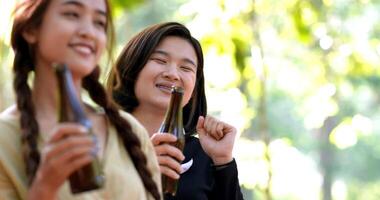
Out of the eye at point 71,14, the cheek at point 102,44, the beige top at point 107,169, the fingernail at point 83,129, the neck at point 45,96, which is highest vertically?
the eye at point 71,14

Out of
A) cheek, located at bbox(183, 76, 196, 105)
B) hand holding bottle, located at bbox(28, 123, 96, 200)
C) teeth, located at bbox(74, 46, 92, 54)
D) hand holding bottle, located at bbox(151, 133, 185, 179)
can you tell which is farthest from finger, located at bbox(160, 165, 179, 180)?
hand holding bottle, located at bbox(28, 123, 96, 200)

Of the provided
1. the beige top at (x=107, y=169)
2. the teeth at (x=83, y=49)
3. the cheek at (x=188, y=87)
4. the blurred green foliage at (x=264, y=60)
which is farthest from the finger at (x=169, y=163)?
the teeth at (x=83, y=49)

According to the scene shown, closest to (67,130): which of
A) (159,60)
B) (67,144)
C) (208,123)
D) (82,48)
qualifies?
(67,144)

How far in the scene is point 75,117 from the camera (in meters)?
2.12

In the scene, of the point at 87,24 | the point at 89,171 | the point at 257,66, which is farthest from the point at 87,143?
the point at 257,66

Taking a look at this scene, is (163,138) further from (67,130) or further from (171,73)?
(67,130)

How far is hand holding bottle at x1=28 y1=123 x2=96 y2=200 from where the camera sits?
207 cm

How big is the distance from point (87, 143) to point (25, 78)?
0.38m

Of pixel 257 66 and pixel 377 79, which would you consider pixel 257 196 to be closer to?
pixel 377 79

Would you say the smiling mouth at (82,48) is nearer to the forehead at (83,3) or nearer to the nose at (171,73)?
the forehead at (83,3)

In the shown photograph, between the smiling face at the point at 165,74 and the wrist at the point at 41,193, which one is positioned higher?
the smiling face at the point at 165,74

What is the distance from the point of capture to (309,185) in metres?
28.9

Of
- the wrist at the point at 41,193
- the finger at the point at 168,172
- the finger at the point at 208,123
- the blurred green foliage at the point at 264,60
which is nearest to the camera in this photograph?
the wrist at the point at 41,193

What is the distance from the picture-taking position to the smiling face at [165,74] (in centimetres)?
338
